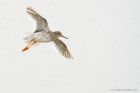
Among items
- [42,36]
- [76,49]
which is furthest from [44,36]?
[76,49]

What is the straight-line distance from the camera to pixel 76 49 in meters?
2.81

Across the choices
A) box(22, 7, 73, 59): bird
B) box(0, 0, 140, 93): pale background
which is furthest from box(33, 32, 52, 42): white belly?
box(0, 0, 140, 93): pale background

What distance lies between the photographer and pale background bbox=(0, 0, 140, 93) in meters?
2.60

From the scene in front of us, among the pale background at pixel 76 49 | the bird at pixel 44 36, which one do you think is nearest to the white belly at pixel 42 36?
the bird at pixel 44 36

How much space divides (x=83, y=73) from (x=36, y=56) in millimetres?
277

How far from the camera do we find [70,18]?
2963mm

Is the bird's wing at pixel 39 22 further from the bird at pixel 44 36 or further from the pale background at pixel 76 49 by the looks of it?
the pale background at pixel 76 49

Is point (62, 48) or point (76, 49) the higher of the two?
point (76, 49)

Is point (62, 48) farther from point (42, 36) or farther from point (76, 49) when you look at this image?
point (76, 49)

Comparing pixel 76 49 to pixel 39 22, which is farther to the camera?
pixel 76 49

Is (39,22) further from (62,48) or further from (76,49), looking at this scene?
(76,49)

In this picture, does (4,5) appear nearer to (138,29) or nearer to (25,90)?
(25,90)

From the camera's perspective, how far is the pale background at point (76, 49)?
2596 mm

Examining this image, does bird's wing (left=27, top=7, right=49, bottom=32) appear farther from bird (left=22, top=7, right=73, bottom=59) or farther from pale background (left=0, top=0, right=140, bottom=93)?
pale background (left=0, top=0, right=140, bottom=93)
